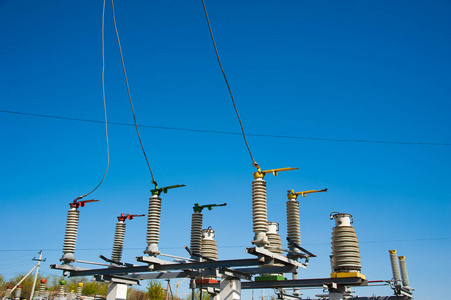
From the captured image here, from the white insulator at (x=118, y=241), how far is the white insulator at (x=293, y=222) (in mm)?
7495

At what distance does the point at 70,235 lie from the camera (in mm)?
17031

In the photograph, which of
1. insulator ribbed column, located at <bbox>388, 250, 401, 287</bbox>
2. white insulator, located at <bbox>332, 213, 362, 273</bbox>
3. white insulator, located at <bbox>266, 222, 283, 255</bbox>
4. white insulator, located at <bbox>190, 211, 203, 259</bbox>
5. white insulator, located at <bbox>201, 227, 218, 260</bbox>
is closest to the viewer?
white insulator, located at <bbox>332, 213, 362, 273</bbox>

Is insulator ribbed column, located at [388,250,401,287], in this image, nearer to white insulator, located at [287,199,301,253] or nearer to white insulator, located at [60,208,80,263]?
white insulator, located at [287,199,301,253]

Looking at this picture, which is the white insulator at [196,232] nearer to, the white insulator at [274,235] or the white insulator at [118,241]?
the white insulator at [274,235]

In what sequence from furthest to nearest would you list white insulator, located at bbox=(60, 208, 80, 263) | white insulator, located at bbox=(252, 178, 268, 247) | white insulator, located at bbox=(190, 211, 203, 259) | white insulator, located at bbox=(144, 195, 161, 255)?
1. white insulator, located at bbox=(190, 211, 203, 259)
2. white insulator, located at bbox=(60, 208, 80, 263)
3. white insulator, located at bbox=(144, 195, 161, 255)
4. white insulator, located at bbox=(252, 178, 268, 247)

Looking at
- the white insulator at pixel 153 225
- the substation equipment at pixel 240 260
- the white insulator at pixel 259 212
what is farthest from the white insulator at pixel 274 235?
the white insulator at pixel 153 225

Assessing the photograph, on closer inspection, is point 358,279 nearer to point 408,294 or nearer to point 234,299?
point 234,299

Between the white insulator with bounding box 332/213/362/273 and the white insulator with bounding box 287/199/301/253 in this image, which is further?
the white insulator with bounding box 287/199/301/253

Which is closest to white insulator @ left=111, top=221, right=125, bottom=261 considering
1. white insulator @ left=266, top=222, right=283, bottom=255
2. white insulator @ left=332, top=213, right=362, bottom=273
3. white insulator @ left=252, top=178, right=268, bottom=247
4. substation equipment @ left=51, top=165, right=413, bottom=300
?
substation equipment @ left=51, top=165, right=413, bottom=300

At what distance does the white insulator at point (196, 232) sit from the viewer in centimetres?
1688

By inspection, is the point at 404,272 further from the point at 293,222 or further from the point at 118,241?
the point at 118,241

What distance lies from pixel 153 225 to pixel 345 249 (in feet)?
22.6

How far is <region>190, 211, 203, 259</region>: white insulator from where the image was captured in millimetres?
16875

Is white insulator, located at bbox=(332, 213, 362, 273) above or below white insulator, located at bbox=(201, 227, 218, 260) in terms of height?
below
